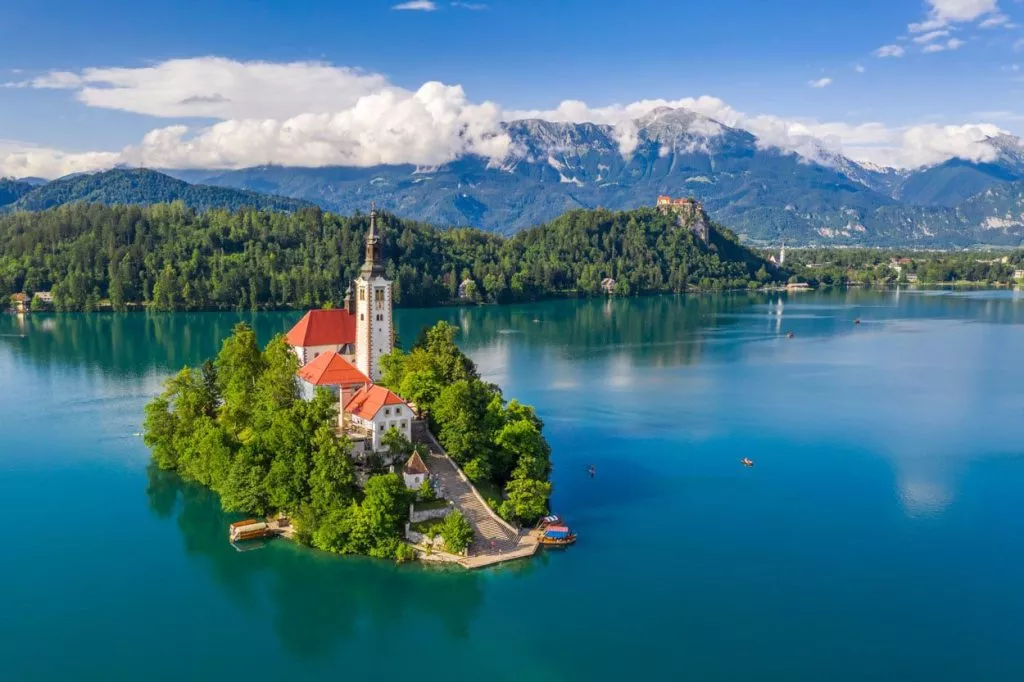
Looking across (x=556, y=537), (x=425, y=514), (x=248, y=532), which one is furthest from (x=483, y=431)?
(x=248, y=532)

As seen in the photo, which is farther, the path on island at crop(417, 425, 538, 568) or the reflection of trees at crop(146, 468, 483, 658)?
the path on island at crop(417, 425, 538, 568)

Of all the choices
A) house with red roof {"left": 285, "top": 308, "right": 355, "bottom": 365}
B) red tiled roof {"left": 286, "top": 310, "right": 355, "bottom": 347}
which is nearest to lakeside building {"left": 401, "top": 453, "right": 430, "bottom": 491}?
house with red roof {"left": 285, "top": 308, "right": 355, "bottom": 365}

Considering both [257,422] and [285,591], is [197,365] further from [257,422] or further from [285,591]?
[285,591]

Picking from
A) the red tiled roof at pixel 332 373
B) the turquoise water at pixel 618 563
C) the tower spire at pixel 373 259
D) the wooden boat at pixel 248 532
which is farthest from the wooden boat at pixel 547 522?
the tower spire at pixel 373 259

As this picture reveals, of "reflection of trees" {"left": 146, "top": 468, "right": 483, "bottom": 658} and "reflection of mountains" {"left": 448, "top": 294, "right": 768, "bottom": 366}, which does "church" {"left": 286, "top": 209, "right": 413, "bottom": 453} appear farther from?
"reflection of mountains" {"left": 448, "top": 294, "right": 768, "bottom": 366}

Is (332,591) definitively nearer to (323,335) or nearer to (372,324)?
(372,324)

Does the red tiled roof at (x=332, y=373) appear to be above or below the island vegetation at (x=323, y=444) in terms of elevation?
above

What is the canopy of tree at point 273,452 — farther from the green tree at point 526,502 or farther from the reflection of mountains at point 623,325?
the reflection of mountains at point 623,325
